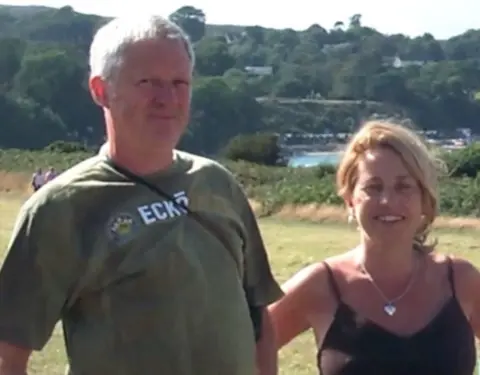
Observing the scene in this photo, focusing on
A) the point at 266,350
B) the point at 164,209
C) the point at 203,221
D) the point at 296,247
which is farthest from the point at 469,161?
the point at 164,209

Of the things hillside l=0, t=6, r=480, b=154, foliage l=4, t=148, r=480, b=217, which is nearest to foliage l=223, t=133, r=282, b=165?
hillside l=0, t=6, r=480, b=154

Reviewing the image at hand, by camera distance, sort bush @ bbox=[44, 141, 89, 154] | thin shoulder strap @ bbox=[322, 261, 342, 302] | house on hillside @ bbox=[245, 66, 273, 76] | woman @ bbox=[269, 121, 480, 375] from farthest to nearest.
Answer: house on hillside @ bbox=[245, 66, 273, 76], bush @ bbox=[44, 141, 89, 154], thin shoulder strap @ bbox=[322, 261, 342, 302], woman @ bbox=[269, 121, 480, 375]

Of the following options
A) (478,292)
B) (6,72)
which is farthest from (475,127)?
(478,292)

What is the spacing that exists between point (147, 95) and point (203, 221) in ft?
1.18

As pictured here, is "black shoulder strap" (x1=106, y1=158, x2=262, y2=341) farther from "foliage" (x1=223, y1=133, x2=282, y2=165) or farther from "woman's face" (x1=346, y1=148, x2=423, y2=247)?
"foliage" (x1=223, y1=133, x2=282, y2=165)

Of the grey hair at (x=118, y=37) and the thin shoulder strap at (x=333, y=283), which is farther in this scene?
the thin shoulder strap at (x=333, y=283)

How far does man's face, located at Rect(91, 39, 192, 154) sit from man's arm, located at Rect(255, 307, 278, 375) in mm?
635

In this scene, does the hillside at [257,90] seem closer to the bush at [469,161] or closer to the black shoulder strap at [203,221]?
the bush at [469,161]

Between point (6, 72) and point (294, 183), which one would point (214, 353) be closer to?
point (294, 183)

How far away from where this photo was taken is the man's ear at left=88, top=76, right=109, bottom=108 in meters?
3.10

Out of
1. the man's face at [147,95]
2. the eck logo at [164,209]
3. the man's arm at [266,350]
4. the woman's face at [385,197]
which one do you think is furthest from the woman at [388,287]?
the man's face at [147,95]

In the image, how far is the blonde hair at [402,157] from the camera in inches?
139

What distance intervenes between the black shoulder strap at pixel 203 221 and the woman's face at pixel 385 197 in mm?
374

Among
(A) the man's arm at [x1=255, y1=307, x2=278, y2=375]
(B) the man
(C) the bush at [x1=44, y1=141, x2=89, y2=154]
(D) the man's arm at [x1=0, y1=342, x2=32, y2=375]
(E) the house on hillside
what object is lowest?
(E) the house on hillside
